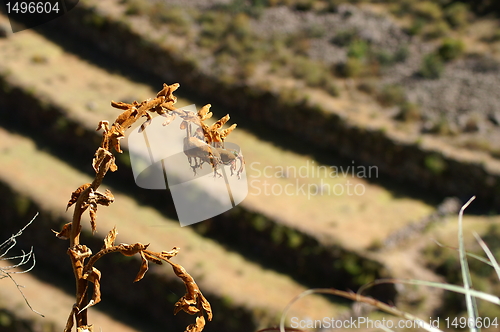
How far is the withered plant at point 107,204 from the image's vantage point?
1810 millimetres

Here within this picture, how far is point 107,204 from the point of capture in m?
1.87

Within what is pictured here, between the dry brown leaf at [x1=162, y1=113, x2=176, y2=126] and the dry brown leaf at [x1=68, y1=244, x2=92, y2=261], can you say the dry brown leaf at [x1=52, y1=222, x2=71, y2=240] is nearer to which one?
the dry brown leaf at [x1=68, y1=244, x2=92, y2=261]

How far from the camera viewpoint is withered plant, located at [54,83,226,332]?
1.81 meters

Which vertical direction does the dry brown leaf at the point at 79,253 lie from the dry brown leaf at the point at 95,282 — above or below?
above

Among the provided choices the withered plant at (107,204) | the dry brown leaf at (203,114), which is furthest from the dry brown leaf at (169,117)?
the dry brown leaf at (203,114)

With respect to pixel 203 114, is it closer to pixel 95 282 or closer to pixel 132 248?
pixel 132 248

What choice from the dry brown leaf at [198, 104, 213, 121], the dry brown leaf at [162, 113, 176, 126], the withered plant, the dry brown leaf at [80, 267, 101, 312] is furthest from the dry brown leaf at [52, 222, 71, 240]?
the dry brown leaf at [198, 104, 213, 121]

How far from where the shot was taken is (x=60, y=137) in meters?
15.0

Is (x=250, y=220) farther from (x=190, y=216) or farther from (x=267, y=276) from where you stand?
(x=190, y=216)

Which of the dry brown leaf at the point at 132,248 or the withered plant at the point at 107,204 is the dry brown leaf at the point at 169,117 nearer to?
the withered plant at the point at 107,204

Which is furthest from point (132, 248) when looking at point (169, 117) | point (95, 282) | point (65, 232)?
point (169, 117)

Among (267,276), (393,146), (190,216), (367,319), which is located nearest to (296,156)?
(393,146)

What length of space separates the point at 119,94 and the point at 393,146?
28.6ft

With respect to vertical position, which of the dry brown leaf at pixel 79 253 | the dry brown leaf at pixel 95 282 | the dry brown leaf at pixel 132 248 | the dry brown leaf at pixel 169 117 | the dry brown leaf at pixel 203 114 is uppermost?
the dry brown leaf at pixel 203 114
